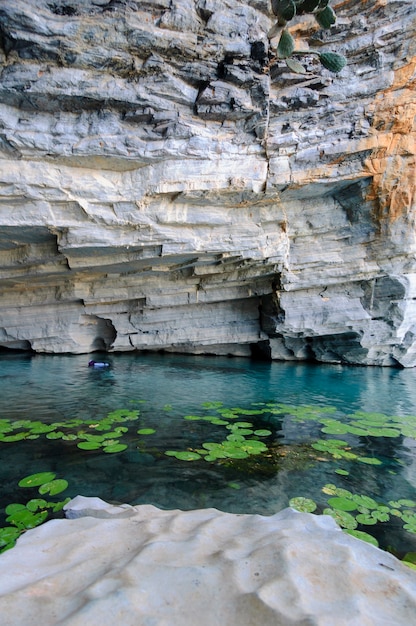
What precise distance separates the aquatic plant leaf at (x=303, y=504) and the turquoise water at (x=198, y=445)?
0.12 metres

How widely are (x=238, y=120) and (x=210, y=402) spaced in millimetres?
9558

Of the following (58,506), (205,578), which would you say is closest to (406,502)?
(205,578)

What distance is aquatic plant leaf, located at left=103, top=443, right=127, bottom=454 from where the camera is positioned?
17.0ft

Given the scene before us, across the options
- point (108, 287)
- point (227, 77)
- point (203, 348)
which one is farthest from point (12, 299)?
point (227, 77)

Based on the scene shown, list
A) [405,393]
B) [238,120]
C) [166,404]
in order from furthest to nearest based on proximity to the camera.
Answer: [238,120] → [405,393] → [166,404]

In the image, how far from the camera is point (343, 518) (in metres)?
3.55

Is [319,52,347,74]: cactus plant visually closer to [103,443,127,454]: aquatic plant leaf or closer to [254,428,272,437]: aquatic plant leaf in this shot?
[254,428,272,437]: aquatic plant leaf

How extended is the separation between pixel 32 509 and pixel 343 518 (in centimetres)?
314

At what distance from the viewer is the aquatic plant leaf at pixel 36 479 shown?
4.08 meters

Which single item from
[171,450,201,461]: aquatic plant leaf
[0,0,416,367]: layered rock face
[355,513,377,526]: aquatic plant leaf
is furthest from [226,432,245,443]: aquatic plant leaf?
[0,0,416,367]: layered rock face

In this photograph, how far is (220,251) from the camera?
13727 millimetres

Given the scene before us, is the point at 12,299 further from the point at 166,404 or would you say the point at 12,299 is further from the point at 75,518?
the point at 75,518

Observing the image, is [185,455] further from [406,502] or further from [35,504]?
[406,502]

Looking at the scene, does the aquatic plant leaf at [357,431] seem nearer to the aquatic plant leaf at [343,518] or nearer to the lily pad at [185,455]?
the aquatic plant leaf at [343,518]
